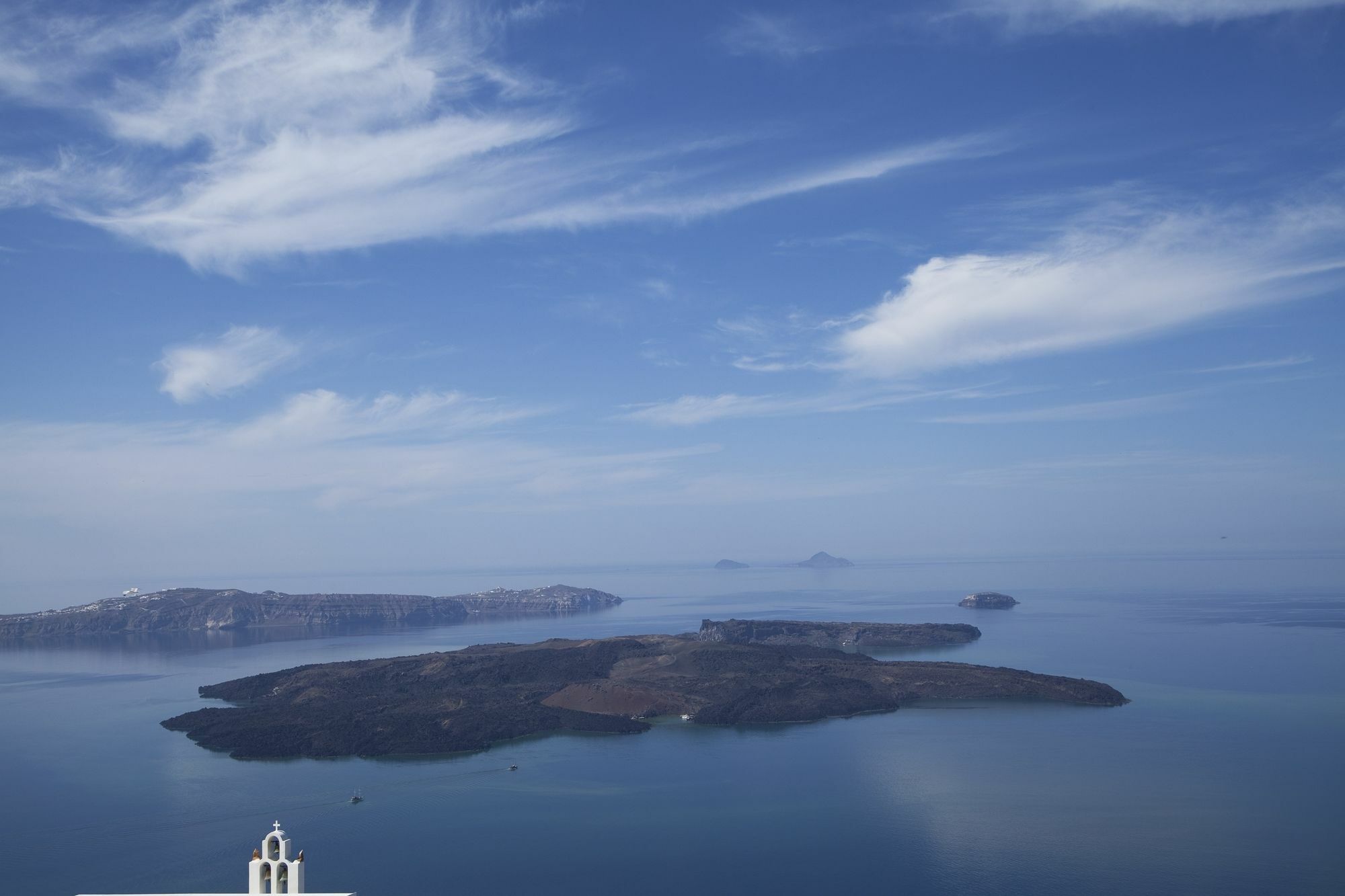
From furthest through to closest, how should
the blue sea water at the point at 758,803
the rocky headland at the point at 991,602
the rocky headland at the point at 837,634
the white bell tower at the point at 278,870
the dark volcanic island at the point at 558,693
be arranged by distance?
the rocky headland at the point at 991,602 < the rocky headland at the point at 837,634 < the dark volcanic island at the point at 558,693 < the blue sea water at the point at 758,803 < the white bell tower at the point at 278,870

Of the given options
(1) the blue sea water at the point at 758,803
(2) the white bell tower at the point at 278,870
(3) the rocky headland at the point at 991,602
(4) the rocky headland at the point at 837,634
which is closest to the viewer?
(2) the white bell tower at the point at 278,870

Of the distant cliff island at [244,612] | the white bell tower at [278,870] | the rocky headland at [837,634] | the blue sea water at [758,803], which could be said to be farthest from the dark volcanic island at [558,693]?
the distant cliff island at [244,612]

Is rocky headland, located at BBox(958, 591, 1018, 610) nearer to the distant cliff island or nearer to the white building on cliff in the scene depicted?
the distant cliff island

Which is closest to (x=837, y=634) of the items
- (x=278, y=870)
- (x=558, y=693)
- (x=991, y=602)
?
(x=558, y=693)

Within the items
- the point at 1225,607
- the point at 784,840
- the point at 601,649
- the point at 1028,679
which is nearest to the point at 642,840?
the point at 784,840

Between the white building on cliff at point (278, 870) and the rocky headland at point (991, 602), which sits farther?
the rocky headland at point (991, 602)

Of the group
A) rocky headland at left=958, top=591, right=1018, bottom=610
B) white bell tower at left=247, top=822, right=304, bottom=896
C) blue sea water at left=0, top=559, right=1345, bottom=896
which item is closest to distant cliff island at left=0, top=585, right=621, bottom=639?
rocky headland at left=958, top=591, right=1018, bottom=610

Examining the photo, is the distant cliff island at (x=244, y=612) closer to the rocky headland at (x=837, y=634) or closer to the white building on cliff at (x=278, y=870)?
the rocky headland at (x=837, y=634)
